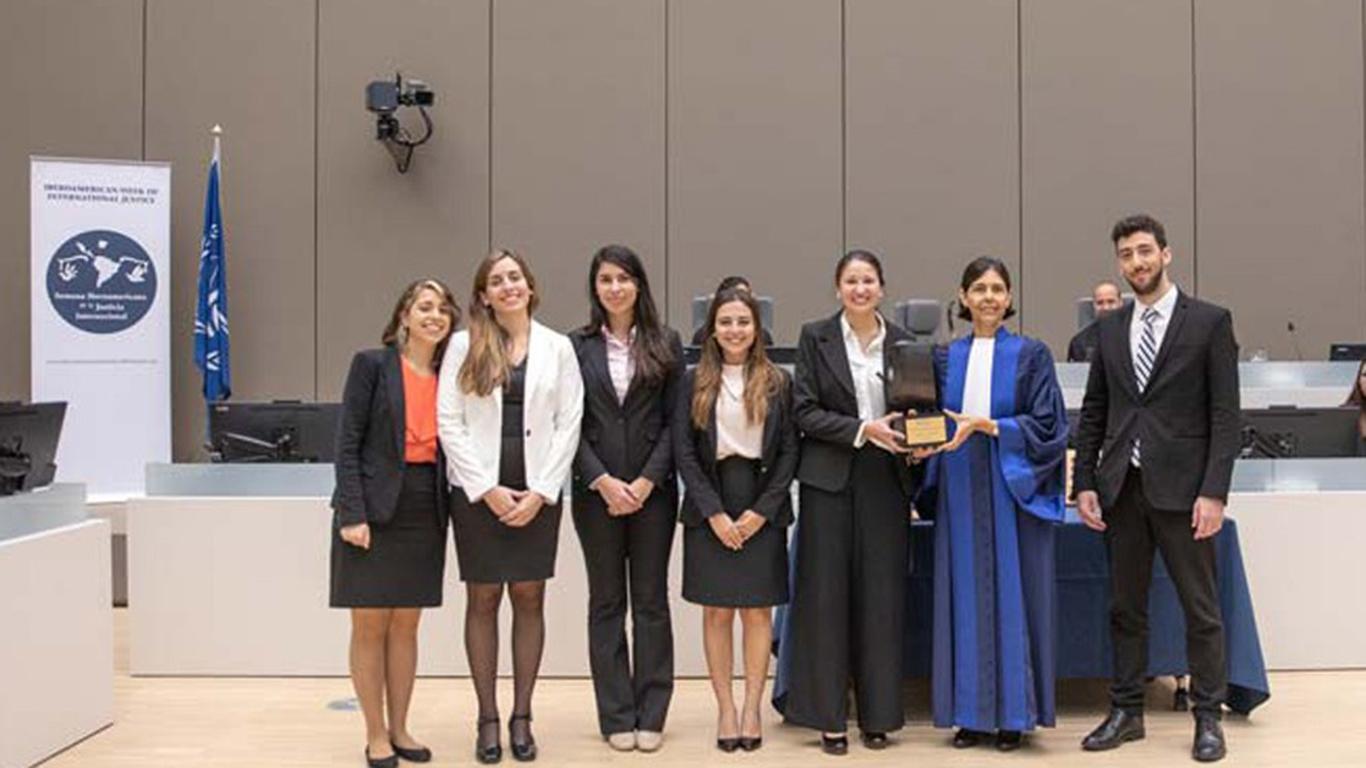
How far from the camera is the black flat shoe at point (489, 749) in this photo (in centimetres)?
355

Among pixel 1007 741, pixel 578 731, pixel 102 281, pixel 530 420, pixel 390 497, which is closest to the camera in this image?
pixel 390 497

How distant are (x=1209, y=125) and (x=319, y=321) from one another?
6267 mm

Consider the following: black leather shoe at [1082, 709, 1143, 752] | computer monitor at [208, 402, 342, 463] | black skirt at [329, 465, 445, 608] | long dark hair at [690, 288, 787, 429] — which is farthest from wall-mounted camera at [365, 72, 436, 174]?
black leather shoe at [1082, 709, 1143, 752]

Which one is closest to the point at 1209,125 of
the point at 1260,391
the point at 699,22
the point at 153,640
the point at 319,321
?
the point at 1260,391

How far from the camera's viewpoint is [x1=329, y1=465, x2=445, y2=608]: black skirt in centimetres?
337

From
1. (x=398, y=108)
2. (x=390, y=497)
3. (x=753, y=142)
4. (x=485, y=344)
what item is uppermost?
(x=398, y=108)

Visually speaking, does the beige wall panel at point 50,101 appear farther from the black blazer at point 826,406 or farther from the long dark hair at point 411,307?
the black blazer at point 826,406

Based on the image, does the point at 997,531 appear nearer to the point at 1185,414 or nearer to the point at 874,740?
the point at 1185,414

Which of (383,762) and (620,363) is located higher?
(620,363)

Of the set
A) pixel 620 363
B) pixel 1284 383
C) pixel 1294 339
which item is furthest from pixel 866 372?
pixel 1294 339

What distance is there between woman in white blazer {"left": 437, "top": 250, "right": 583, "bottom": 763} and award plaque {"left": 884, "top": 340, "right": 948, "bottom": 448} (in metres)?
0.97

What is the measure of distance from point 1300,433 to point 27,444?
5.03 meters

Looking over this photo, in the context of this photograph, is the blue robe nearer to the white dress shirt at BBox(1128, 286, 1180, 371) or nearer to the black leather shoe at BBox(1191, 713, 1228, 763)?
the white dress shirt at BBox(1128, 286, 1180, 371)

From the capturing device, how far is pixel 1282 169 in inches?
322
